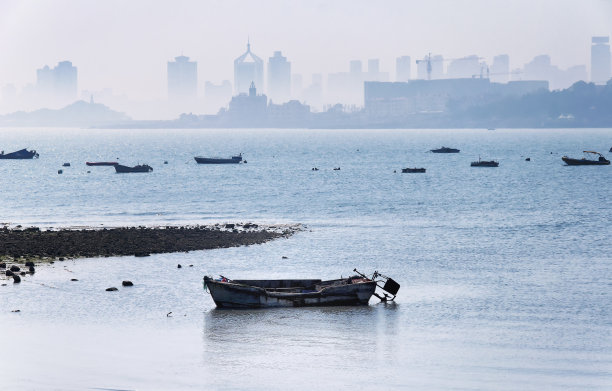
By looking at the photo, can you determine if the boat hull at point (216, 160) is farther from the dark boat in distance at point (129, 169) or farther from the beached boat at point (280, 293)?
the beached boat at point (280, 293)

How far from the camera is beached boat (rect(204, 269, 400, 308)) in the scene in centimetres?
4503

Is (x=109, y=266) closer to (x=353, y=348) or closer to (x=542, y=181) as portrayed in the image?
(x=353, y=348)

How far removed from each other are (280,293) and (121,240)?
22.0m

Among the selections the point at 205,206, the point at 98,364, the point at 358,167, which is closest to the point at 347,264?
the point at 98,364

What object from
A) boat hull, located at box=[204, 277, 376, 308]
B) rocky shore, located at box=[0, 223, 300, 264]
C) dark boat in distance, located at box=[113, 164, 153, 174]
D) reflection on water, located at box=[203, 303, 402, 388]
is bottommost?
reflection on water, located at box=[203, 303, 402, 388]

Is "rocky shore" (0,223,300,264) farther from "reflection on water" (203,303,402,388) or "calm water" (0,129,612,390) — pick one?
"reflection on water" (203,303,402,388)

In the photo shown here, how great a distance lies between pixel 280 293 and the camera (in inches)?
1784

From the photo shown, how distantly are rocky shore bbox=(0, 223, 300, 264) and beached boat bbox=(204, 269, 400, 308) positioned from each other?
15.6 metres

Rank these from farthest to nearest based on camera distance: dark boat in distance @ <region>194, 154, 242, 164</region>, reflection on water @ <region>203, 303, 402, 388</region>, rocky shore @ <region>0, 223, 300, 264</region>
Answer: dark boat in distance @ <region>194, 154, 242, 164</region>, rocky shore @ <region>0, 223, 300, 264</region>, reflection on water @ <region>203, 303, 402, 388</region>

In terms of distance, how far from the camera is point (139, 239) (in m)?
65.2

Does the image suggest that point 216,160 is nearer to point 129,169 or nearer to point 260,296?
point 129,169

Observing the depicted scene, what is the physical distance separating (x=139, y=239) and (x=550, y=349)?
34.7m

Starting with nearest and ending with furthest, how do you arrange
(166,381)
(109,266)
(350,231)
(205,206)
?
Answer: (166,381) → (109,266) → (350,231) → (205,206)

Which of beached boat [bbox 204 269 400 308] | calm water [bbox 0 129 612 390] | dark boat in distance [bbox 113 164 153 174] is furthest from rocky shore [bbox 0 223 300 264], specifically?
dark boat in distance [bbox 113 164 153 174]
